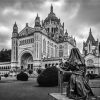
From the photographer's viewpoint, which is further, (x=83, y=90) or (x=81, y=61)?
(x=81, y=61)

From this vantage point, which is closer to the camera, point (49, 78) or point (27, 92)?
point (27, 92)

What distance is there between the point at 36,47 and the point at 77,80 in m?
55.7

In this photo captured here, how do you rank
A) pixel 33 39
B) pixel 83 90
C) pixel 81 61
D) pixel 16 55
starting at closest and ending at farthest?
1. pixel 83 90
2. pixel 81 61
3. pixel 33 39
4. pixel 16 55

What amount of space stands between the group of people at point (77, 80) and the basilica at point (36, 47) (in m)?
48.7

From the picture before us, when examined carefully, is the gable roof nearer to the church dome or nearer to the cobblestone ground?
the church dome

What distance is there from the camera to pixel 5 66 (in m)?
70.8

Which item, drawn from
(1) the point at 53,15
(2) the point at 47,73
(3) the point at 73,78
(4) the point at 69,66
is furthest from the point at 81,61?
(1) the point at 53,15

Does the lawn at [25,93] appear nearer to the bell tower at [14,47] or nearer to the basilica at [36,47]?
the basilica at [36,47]

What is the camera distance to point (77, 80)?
18.4ft

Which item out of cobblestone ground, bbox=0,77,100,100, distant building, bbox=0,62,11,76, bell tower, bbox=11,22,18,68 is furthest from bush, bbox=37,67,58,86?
distant building, bbox=0,62,11,76

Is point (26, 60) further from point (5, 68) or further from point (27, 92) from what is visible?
point (27, 92)

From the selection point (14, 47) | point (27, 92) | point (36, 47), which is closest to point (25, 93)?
point (27, 92)

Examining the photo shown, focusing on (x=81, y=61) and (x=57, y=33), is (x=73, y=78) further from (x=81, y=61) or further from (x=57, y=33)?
(x=57, y=33)

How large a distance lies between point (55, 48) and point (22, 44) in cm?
1273
